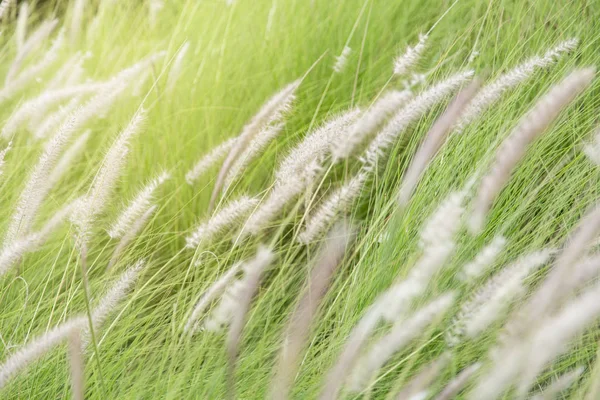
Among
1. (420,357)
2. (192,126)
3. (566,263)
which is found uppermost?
(192,126)

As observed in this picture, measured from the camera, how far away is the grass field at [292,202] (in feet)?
3.61

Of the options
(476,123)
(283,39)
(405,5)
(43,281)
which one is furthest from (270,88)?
(43,281)

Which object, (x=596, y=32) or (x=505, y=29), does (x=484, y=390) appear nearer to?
(x=596, y=32)

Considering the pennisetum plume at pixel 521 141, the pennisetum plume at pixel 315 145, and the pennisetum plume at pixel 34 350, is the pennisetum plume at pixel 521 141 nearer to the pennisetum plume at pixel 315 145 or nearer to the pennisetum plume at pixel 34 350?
the pennisetum plume at pixel 315 145

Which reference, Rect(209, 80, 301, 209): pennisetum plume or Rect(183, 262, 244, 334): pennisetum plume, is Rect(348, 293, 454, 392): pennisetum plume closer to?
Rect(183, 262, 244, 334): pennisetum plume

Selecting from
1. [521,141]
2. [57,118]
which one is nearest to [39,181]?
[57,118]

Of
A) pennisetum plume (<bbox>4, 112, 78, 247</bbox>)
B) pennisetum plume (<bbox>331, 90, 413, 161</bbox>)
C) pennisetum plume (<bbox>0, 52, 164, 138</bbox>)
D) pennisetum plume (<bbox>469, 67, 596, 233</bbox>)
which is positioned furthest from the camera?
pennisetum plume (<bbox>0, 52, 164, 138</bbox>)

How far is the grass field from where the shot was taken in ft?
3.61

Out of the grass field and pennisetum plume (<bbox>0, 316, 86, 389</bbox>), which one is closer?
pennisetum plume (<bbox>0, 316, 86, 389</bbox>)

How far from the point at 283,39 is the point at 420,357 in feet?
3.37

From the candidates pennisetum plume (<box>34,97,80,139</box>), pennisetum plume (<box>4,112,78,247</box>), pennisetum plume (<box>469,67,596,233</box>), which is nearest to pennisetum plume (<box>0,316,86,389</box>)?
pennisetum plume (<box>4,112,78,247</box>)

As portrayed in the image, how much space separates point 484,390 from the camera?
68 centimetres

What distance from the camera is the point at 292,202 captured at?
5.27 feet

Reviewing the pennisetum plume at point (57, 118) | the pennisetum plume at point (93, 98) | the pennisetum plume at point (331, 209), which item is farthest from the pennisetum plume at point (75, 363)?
the pennisetum plume at point (57, 118)
